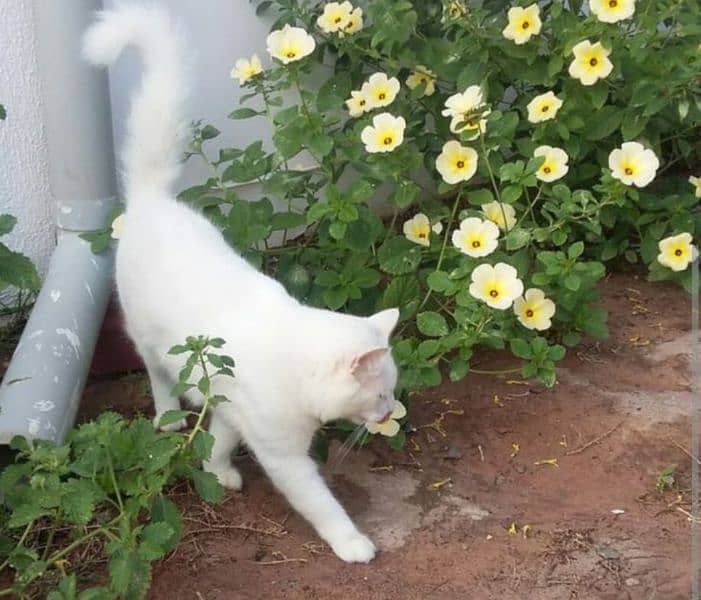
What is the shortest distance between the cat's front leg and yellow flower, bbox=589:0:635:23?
1435 mm

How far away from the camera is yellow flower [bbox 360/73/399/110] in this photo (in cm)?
283

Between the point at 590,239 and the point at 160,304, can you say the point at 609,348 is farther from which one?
the point at 160,304

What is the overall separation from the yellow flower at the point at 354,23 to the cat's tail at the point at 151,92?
57cm

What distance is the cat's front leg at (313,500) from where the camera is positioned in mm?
2238

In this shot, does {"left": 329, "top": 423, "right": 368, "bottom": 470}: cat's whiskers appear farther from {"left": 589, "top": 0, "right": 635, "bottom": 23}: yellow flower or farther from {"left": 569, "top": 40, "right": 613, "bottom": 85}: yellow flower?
{"left": 589, "top": 0, "right": 635, "bottom": 23}: yellow flower

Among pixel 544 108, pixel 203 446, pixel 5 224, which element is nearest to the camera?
pixel 203 446

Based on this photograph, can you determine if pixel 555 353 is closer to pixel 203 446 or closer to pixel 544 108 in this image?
pixel 544 108

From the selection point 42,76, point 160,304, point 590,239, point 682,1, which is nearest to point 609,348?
point 590,239

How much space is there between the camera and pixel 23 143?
3.09 meters

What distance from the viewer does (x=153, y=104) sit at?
2674 millimetres

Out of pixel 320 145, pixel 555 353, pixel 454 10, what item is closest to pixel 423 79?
pixel 454 10

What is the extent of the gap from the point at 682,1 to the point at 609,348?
1002mm

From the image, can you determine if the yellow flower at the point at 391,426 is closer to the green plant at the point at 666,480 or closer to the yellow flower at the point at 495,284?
the yellow flower at the point at 495,284

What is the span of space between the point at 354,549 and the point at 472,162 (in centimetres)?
108
